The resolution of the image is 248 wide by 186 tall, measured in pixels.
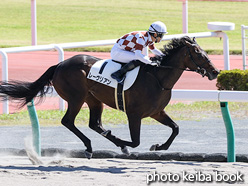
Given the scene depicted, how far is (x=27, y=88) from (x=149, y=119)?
318 centimetres

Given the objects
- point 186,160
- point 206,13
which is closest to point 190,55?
point 186,160

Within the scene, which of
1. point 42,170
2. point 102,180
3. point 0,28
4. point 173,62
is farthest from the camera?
point 0,28

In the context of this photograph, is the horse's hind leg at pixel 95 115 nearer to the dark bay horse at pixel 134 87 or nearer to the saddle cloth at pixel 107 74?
the dark bay horse at pixel 134 87

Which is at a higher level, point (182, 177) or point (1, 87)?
point (1, 87)

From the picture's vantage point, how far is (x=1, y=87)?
7398mm

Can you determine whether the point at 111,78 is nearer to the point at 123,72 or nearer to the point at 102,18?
the point at 123,72

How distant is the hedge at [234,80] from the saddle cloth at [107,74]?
480 cm

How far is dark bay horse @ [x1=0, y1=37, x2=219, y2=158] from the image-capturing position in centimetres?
690

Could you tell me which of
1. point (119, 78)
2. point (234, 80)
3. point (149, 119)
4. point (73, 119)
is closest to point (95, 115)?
point (73, 119)

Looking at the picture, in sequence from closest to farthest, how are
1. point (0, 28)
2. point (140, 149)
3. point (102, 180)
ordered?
point (102, 180) → point (140, 149) → point (0, 28)

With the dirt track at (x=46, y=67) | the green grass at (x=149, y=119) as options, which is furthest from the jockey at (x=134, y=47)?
the dirt track at (x=46, y=67)

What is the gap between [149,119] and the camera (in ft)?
33.3

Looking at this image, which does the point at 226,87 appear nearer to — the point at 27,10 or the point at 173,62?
the point at 173,62

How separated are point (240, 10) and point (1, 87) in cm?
A: 2179
